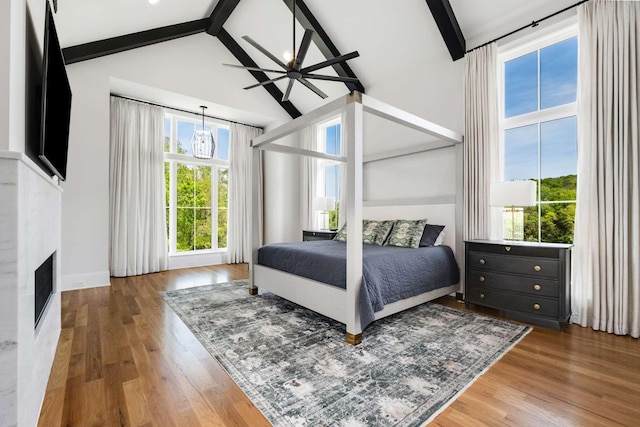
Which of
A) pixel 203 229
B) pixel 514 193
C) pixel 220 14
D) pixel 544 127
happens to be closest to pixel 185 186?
pixel 203 229

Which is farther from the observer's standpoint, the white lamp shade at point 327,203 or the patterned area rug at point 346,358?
the white lamp shade at point 327,203

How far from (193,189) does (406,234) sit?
4.13 metres

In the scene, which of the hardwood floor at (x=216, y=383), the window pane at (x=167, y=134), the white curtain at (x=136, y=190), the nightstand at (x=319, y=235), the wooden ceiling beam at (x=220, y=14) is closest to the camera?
the hardwood floor at (x=216, y=383)

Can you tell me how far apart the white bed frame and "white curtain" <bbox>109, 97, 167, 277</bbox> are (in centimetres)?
225

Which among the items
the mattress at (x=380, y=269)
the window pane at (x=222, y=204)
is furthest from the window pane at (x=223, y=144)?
the mattress at (x=380, y=269)

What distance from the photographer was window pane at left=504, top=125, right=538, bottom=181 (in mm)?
3307

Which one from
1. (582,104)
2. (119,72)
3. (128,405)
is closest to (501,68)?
(582,104)

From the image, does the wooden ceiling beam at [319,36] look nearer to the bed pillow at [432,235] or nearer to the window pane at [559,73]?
the window pane at [559,73]

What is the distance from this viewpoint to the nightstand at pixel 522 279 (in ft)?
8.58

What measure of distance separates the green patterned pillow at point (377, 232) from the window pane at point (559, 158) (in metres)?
1.72

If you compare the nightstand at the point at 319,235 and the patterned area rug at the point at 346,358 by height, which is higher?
the nightstand at the point at 319,235

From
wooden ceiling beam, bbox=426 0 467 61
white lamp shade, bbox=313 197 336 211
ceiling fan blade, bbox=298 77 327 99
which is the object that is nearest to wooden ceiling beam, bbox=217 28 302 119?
white lamp shade, bbox=313 197 336 211

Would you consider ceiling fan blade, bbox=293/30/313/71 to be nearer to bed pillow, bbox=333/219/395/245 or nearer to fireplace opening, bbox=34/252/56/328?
bed pillow, bbox=333/219/395/245

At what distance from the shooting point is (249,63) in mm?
5562
